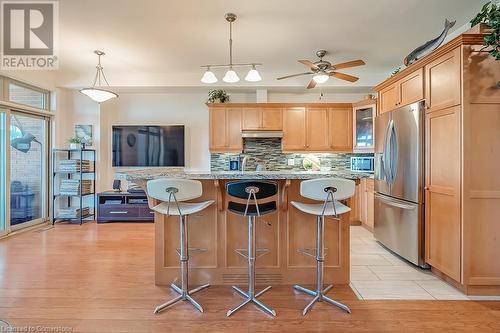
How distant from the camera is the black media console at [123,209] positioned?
16.5ft

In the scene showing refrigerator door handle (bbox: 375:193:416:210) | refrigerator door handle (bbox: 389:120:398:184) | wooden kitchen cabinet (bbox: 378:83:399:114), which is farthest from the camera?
wooden kitchen cabinet (bbox: 378:83:399:114)

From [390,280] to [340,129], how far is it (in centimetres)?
303

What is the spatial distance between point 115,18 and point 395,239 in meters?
4.26

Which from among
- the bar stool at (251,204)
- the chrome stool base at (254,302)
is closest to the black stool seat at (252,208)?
the bar stool at (251,204)

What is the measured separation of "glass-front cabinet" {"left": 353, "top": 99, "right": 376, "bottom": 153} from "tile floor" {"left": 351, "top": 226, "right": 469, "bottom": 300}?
1.94 m

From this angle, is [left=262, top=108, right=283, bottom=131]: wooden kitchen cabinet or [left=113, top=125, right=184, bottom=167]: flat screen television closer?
[left=262, top=108, right=283, bottom=131]: wooden kitchen cabinet

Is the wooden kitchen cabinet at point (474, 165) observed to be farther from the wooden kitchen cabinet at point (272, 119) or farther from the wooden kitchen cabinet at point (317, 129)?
the wooden kitchen cabinet at point (272, 119)

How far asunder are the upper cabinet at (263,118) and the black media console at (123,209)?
247 cm

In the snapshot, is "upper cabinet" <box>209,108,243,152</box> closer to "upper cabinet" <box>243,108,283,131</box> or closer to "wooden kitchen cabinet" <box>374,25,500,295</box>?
"upper cabinet" <box>243,108,283,131</box>

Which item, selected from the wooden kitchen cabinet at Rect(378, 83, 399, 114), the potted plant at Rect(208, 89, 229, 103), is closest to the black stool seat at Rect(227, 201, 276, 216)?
the wooden kitchen cabinet at Rect(378, 83, 399, 114)

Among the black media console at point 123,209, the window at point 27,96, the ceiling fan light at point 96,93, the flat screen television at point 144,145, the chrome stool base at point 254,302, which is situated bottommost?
the chrome stool base at point 254,302

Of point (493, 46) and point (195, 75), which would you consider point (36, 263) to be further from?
point (493, 46)

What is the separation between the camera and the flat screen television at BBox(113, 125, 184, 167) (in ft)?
17.2

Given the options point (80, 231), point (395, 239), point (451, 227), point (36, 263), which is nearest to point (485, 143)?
point (451, 227)
